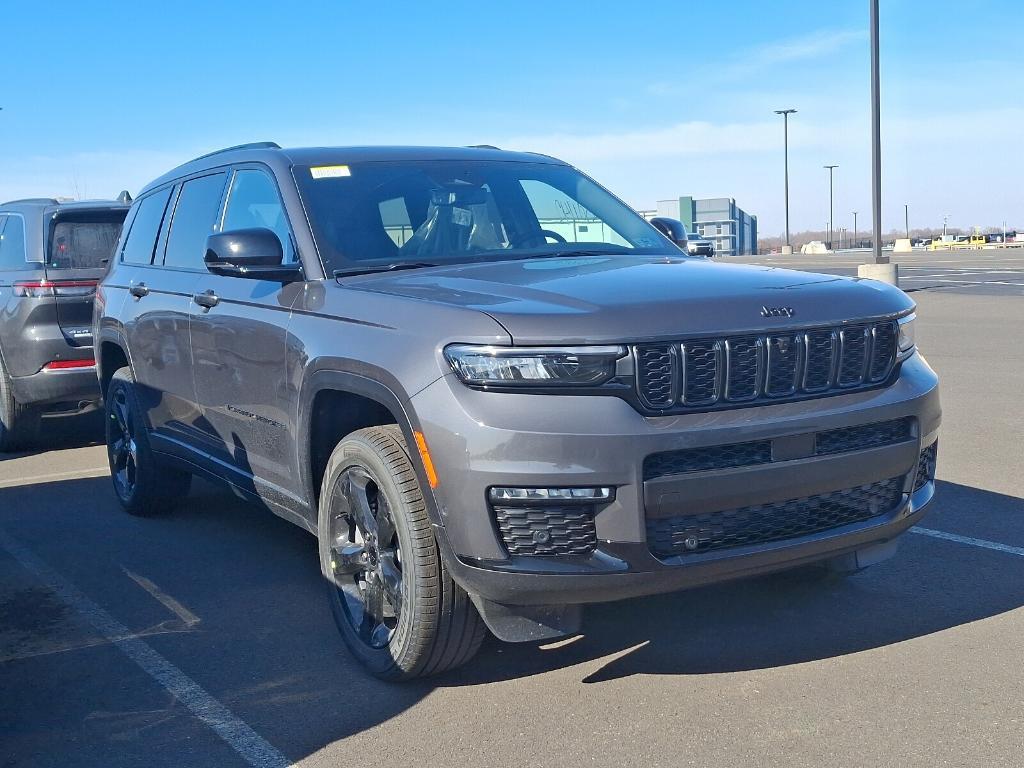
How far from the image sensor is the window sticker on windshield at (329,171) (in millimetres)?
4980

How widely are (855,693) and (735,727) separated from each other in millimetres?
477

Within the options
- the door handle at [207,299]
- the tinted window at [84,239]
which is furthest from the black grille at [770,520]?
the tinted window at [84,239]

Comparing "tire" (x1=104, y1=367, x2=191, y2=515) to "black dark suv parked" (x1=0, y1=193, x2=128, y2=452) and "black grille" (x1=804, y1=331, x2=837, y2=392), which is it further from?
"black grille" (x1=804, y1=331, x2=837, y2=392)

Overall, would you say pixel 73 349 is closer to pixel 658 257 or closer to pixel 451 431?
pixel 658 257

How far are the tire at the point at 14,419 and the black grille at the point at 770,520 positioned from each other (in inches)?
267

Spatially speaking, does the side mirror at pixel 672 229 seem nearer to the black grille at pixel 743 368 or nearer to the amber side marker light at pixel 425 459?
the black grille at pixel 743 368

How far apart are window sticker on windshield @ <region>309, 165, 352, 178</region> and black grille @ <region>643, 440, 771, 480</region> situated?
229 cm

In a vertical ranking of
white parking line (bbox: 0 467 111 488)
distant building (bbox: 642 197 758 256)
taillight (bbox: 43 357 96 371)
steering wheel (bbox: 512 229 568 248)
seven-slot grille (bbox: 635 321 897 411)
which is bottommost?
white parking line (bbox: 0 467 111 488)

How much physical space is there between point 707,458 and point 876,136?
2190cm

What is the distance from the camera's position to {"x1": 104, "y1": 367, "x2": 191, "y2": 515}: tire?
21.2 feet

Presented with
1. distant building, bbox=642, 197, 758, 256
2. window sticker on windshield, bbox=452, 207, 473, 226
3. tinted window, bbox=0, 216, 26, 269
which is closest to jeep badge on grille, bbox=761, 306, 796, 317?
window sticker on windshield, bbox=452, 207, 473, 226

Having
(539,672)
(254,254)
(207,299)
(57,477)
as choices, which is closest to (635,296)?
(539,672)

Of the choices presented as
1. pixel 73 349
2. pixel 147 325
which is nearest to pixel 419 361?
pixel 147 325

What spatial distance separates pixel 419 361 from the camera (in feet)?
11.9
